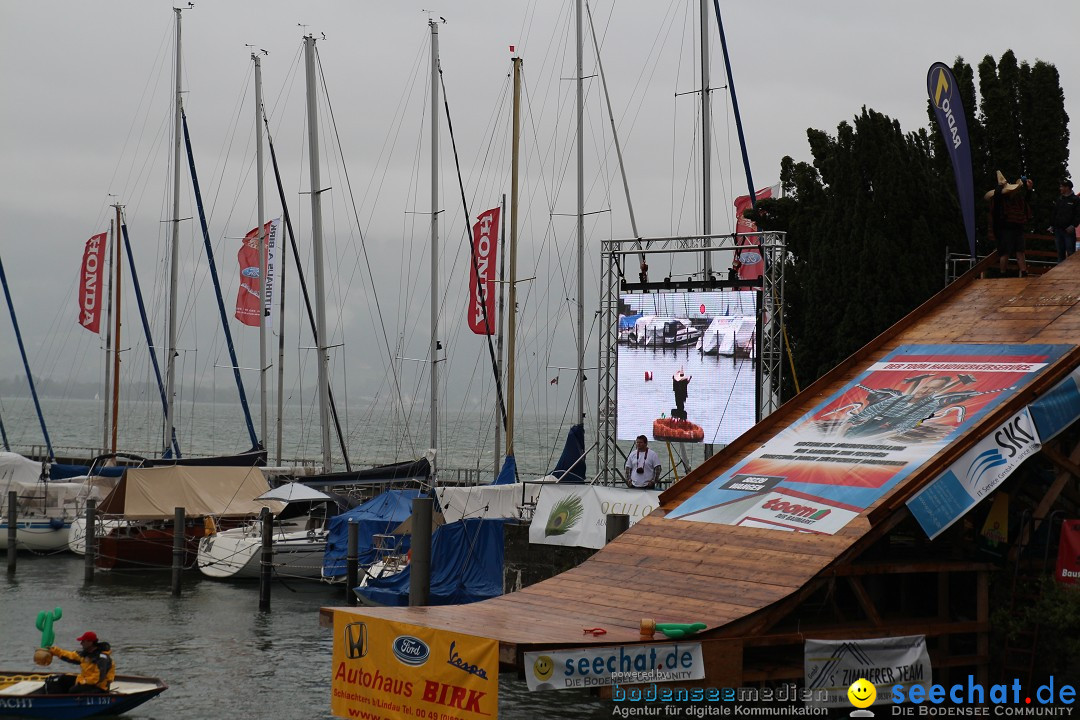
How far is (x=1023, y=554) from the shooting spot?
17.8 metres

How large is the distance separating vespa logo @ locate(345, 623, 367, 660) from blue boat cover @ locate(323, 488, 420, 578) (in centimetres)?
1794

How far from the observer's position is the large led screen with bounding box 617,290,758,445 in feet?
84.5

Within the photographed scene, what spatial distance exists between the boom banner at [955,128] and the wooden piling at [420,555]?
38.0 ft

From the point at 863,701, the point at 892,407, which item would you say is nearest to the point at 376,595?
the point at 892,407

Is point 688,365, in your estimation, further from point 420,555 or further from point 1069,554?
point 1069,554

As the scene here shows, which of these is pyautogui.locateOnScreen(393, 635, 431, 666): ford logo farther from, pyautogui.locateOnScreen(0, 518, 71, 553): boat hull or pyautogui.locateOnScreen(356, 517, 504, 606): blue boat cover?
pyautogui.locateOnScreen(0, 518, 71, 553): boat hull

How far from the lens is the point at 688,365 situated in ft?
86.4

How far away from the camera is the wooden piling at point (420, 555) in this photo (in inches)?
829

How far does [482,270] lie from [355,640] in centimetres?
2731

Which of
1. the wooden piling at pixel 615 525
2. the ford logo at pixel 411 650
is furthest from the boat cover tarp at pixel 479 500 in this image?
the ford logo at pixel 411 650

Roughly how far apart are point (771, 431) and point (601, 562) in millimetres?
4374

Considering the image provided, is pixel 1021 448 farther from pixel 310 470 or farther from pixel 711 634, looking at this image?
pixel 310 470

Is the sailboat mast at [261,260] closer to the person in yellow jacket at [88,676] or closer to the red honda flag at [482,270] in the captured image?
the red honda flag at [482,270]

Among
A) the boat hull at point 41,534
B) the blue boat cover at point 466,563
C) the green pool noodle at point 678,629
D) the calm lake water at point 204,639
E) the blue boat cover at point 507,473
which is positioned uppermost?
the blue boat cover at point 507,473
